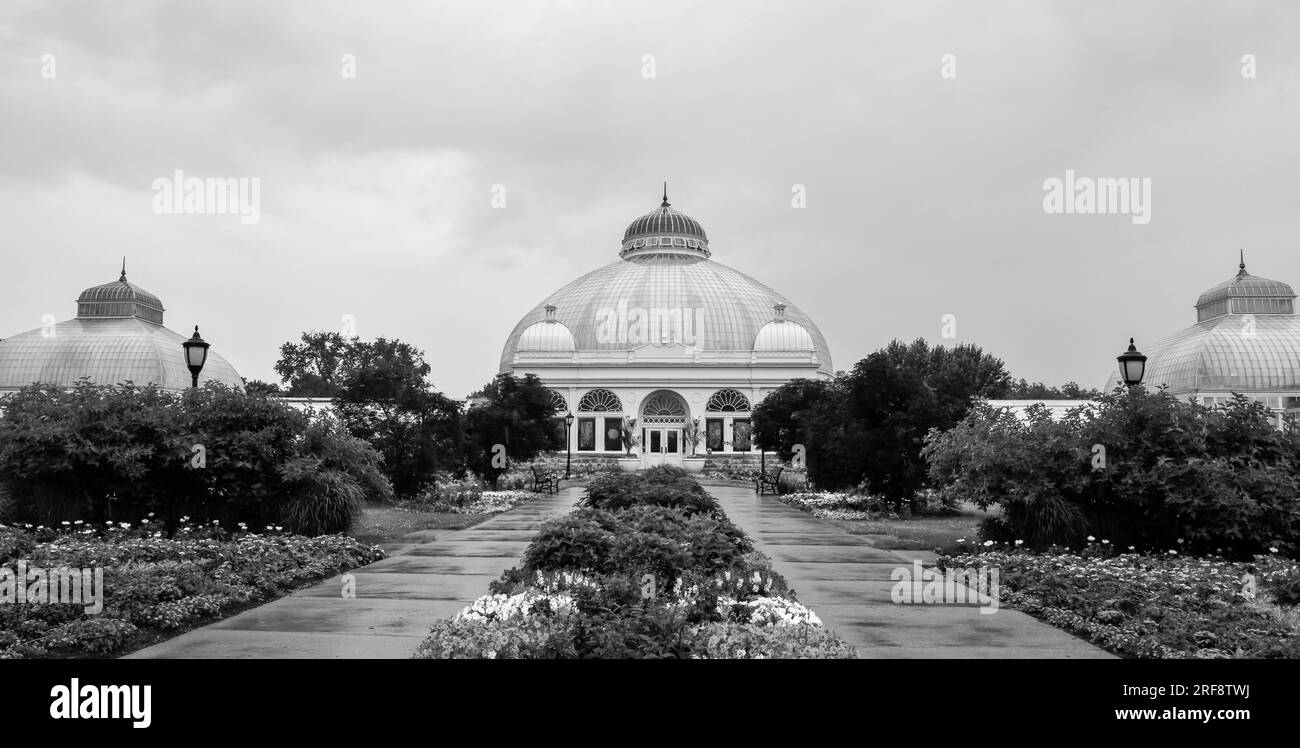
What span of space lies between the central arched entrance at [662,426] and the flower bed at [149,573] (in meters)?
53.3

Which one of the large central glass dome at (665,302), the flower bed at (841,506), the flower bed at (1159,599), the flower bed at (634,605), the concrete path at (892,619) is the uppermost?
the large central glass dome at (665,302)

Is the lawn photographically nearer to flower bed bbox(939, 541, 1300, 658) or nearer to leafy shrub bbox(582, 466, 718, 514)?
leafy shrub bbox(582, 466, 718, 514)

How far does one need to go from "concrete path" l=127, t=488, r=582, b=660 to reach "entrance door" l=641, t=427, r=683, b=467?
52668 millimetres

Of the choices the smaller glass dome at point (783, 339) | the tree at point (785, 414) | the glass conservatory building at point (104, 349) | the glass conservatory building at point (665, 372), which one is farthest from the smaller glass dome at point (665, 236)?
the tree at point (785, 414)

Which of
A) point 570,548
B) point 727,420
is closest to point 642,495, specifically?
point 570,548

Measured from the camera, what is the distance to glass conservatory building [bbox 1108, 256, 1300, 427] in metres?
60.6

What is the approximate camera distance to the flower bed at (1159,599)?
24.9ft

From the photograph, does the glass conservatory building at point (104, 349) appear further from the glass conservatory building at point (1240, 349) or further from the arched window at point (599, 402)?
the glass conservatory building at point (1240, 349)

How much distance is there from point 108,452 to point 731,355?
5799 cm

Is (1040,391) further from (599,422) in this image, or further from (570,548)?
(570,548)

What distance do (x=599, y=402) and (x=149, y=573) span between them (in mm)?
60484

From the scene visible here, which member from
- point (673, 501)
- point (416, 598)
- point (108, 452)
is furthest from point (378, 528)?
point (416, 598)

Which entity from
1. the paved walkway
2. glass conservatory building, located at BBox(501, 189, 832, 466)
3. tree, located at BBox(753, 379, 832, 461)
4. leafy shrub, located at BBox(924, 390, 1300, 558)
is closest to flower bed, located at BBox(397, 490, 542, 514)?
the paved walkway

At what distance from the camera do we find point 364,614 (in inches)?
359
